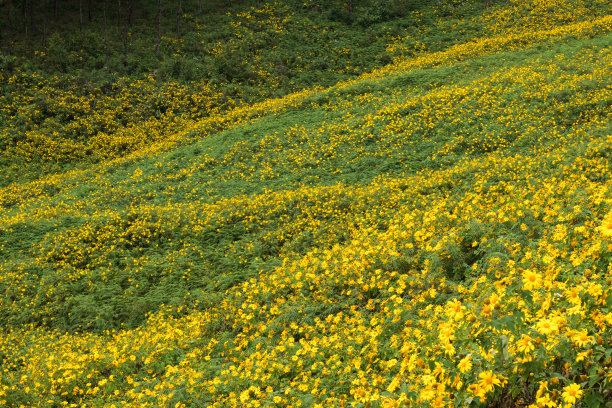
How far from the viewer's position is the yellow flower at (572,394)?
2441 mm

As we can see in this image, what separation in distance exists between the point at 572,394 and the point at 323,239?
861 cm

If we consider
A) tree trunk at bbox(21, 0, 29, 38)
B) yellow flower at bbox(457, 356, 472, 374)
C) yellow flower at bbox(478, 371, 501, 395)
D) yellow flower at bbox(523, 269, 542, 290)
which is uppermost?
tree trunk at bbox(21, 0, 29, 38)

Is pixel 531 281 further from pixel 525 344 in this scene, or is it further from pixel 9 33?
pixel 9 33

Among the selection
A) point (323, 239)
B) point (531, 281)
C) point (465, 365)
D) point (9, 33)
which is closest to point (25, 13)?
point (9, 33)

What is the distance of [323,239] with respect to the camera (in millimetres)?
11023

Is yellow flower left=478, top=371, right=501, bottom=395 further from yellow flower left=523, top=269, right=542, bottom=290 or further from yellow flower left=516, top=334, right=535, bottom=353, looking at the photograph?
yellow flower left=523, top=269, right=542, bottom=290

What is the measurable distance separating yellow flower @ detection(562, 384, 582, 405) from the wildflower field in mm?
13

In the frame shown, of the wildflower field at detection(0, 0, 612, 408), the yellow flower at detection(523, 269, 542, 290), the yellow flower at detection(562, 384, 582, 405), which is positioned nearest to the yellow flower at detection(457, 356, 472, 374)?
the wildflower field at detection(0, 0, 612, 408)

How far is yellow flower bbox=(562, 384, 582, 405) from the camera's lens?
96.1 inches

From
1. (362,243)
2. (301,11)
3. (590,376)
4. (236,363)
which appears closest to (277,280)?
(362,243)

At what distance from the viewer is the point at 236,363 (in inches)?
247

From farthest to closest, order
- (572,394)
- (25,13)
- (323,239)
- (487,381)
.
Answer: (25,13)
(323,239)
(487,381)
(572,394)

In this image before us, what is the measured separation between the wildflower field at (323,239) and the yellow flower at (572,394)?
1 cm

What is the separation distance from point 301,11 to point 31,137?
27.0 metres
